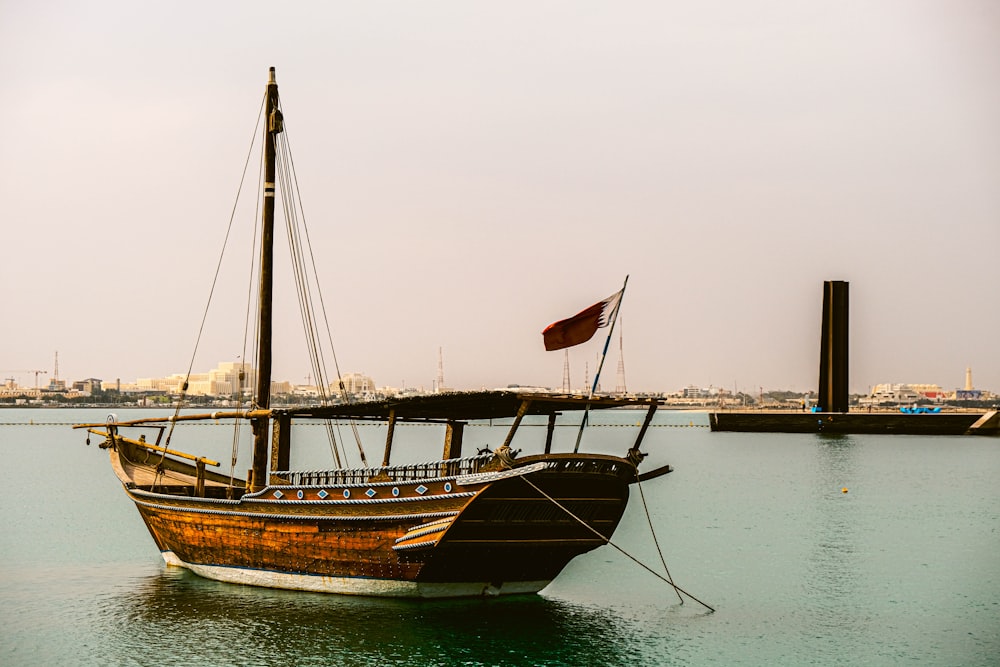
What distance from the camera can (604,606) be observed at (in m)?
27.6

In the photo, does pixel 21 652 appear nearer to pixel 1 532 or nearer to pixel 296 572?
pixel 296 572

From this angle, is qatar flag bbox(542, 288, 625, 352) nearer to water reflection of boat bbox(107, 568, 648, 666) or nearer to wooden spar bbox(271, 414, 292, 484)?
water reflection of boat bbox(107, 568, 648, 666)

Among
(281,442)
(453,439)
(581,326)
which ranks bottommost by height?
(281,442)

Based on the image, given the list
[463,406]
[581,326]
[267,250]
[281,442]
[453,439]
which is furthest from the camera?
[267,250]

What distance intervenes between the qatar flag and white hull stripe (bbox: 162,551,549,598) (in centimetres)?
658

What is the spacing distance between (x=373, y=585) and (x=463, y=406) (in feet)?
16.1

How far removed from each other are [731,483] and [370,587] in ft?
173

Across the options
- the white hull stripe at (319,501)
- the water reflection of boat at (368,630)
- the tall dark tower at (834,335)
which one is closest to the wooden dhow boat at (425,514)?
the white hull stripe at (319,501)

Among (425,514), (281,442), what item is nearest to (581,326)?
(425,514)

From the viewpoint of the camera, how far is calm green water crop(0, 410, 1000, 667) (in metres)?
23.3

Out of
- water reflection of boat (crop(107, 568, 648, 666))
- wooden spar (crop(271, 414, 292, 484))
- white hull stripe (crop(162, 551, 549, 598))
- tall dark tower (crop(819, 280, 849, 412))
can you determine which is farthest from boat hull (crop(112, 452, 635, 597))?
A: tall dark tower (crop(819, 280, 849, 412))

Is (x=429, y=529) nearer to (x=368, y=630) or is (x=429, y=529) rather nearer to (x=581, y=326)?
(x=368, y=630)

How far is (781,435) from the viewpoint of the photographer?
183 meters

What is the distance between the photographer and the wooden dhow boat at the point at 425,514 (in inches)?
935
